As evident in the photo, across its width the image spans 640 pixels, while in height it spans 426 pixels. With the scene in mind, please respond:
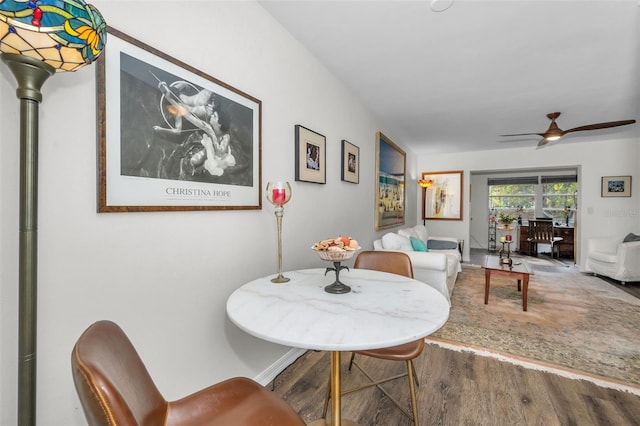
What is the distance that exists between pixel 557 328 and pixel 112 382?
139 inches

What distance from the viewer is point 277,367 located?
1925 millimetres

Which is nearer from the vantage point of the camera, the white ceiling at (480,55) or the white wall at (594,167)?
the white ceiling at (480,55)

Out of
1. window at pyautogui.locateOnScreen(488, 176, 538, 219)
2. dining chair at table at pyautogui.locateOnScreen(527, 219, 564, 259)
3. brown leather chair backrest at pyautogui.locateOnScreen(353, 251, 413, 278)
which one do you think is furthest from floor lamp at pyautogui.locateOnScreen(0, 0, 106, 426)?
window at pyautogui.locateOnScreen(488, 176, 538, 219)

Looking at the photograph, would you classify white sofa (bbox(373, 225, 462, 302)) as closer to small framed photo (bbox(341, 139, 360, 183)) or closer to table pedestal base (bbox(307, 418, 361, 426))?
small framed photo (bbox(341, 139, 360, 183))

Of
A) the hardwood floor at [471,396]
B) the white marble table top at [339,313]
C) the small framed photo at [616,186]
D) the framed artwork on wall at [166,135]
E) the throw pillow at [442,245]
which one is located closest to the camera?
the white marble table top at [339,313]

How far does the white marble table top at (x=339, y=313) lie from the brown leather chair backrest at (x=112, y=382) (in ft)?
1.04

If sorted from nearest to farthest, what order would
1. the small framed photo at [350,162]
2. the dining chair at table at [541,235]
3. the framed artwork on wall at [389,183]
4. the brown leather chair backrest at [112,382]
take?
the brown leather chair backrest at [112,382], the small framed photo at [350,162], the framed artwork on wall at [389,183], the dining chair at table at [541,235]

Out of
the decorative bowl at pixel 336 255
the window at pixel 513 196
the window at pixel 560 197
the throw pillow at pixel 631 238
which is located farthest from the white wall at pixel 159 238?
the window at pixel 560 197

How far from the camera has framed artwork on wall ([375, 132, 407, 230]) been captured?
380 cm

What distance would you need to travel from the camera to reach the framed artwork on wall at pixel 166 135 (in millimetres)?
1041

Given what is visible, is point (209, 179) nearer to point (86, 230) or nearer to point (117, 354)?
point (86, 230)

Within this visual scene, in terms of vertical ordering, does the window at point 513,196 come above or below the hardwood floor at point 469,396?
above

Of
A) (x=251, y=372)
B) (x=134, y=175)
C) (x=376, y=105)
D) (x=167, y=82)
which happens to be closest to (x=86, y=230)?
(x=134, y=175)

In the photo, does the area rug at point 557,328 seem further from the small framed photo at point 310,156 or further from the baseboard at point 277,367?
the small framed photo at point 310,156
